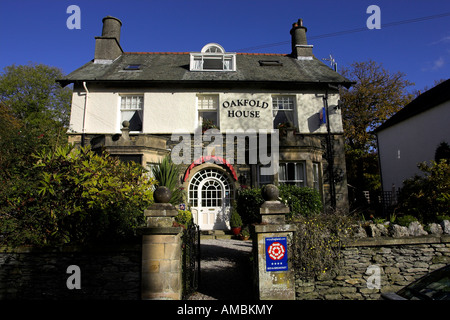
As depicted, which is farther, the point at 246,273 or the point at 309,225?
the point at 246,273

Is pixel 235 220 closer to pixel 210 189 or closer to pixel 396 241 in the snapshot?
pixel 210 189

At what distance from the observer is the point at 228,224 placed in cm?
1189

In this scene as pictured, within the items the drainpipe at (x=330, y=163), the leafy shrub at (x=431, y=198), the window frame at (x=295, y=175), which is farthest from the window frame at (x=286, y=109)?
the leafy shrub at (x=431, y=198)

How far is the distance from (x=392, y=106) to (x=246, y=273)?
910 inches

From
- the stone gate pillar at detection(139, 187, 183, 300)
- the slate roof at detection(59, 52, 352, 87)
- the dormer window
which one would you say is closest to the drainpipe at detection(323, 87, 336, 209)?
the slate roof at detection(59, 52, 352, 87)

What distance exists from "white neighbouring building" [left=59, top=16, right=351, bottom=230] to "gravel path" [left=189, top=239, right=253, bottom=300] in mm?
3103

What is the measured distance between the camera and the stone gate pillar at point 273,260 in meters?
4.99

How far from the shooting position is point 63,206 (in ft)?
16.2

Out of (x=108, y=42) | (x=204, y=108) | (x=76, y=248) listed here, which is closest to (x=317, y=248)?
(x=76, y=248)

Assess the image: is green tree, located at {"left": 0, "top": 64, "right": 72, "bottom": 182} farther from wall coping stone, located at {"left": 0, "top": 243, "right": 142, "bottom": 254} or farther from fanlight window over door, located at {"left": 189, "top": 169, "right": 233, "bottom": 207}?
wall coping stone, located at {"left": 0, "top": 243, "right": 142, "bottom": 254}

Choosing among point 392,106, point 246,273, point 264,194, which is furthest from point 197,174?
point 392,106

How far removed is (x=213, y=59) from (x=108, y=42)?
5.74 m
